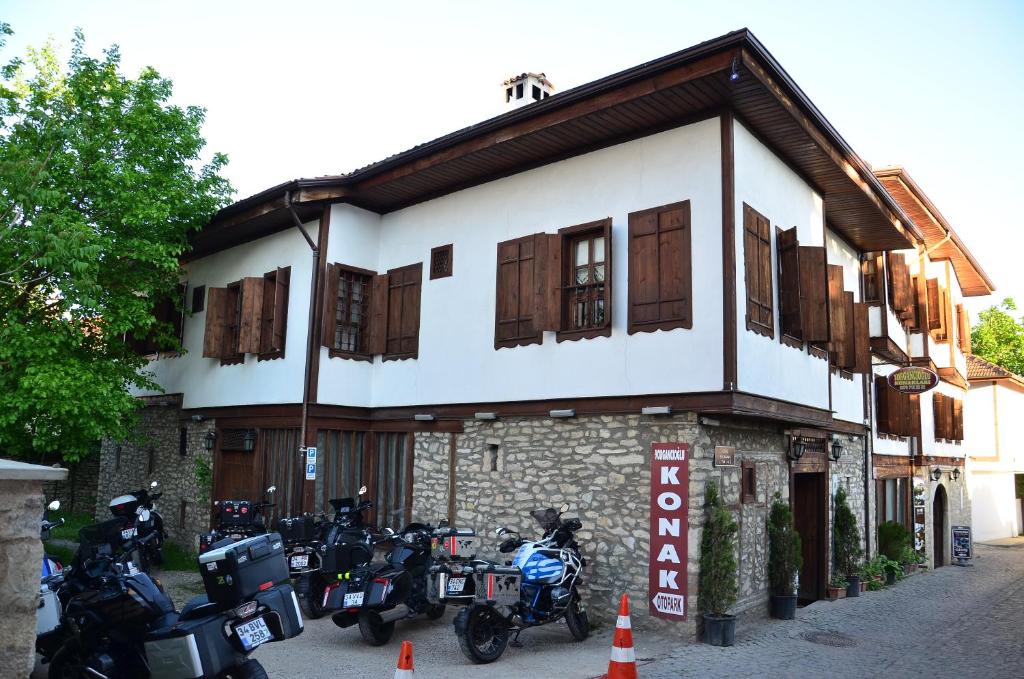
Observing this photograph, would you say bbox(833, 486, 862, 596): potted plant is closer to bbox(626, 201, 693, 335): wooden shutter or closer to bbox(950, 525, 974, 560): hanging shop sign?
bbox(626, 201, 693, 335): wooden shutter

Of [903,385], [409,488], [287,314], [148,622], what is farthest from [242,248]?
[903,385]

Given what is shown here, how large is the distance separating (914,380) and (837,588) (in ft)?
13.4

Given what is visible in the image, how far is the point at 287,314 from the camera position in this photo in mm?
13180

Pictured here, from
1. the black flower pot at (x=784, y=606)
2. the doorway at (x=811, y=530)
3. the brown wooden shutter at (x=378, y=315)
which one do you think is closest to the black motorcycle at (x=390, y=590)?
the brown wooden shutter at (x=378, y=315)

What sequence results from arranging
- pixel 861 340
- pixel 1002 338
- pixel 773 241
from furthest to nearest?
pixel 1002 338 → pixel 861 340 → pixel 773 241

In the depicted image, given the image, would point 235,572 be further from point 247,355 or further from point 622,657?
point 247,355

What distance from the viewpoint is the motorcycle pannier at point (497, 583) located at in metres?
7.82

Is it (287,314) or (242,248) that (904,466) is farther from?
(242,248)

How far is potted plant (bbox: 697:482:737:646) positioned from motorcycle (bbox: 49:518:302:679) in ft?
16.3

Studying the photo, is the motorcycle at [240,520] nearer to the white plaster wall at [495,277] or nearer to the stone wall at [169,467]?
the white plaster wall at [495,277]

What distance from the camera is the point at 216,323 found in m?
14.4

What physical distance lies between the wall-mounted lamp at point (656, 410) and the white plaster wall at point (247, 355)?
580 cm

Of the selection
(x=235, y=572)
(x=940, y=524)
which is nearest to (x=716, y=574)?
(x=235, y=572)

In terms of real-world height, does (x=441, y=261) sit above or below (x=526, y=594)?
above
